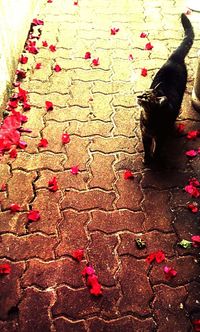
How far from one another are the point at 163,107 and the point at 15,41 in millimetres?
2950

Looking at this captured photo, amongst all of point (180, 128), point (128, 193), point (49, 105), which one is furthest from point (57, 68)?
point (128, 193)

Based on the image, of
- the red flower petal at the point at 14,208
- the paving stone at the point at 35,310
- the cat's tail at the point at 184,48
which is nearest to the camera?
the paving stone at the point at 35,310

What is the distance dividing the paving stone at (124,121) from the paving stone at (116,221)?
123 cm

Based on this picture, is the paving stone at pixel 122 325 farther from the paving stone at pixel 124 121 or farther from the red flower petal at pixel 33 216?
the paving stone at pixel 124 121

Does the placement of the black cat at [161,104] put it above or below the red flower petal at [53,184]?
above

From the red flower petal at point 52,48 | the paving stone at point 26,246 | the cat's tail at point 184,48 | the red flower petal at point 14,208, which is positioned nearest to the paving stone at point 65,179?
the red flower petal at point 14,208

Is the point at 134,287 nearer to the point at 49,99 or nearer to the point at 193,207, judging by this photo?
the point at 193,207

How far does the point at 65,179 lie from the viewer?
3.77 meters

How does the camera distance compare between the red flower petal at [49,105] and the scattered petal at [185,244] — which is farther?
the red flower petal at [49,105]

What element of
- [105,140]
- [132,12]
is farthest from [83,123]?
[132,12]

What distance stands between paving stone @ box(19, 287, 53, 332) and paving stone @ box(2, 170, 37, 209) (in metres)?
0.98

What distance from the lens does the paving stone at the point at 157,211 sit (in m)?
3.40

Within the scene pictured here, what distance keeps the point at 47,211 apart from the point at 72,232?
1.25 ft

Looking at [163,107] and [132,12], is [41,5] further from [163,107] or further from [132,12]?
[163,107]
